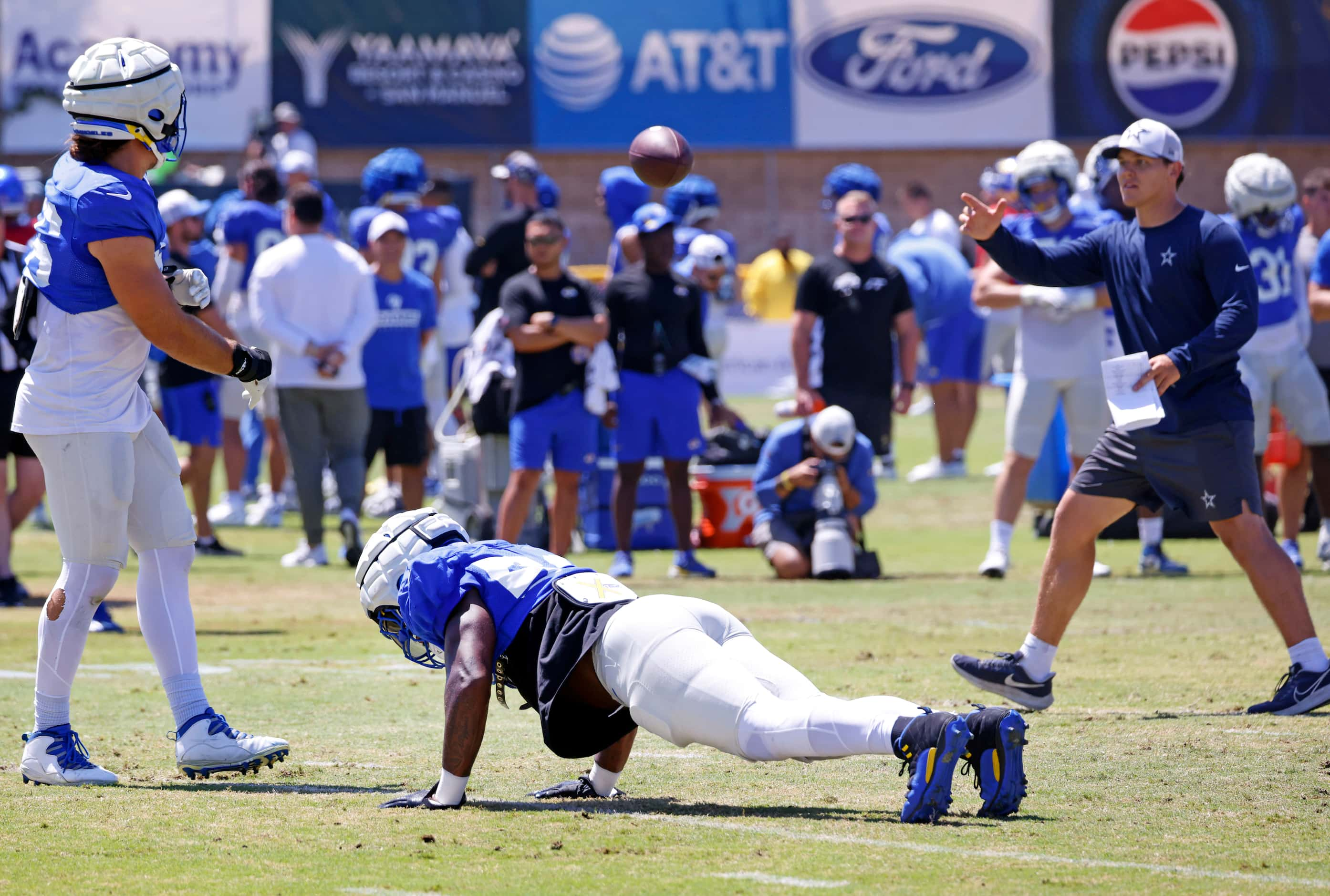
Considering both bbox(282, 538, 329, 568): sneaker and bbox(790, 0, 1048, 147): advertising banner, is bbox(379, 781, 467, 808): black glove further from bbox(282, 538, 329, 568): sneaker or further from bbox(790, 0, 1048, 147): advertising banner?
bbox(790, 0, 1048, 147): advertising banner

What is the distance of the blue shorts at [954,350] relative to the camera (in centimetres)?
1747

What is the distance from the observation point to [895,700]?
15.7 feet

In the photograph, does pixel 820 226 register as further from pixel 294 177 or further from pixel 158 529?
pixel 158 529

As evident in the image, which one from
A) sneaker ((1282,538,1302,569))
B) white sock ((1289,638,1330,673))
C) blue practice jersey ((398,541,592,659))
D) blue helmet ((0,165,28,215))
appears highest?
blue helmet ((0,165,28,215))

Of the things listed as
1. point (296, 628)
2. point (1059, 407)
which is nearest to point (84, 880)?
point (296, 628)

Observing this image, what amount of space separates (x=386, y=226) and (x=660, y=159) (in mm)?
4719

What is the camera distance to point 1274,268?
10.7 m

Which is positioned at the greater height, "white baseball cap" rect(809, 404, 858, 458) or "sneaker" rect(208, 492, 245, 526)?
"white baseball cap" rect(809, 404, 858, 458)

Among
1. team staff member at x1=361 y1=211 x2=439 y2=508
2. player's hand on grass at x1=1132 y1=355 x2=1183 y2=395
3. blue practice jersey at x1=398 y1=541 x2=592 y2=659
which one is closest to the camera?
blue practice jersey at x1=398 y1=541 x2=592 y2=659

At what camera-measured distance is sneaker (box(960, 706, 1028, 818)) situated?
4.66 metres

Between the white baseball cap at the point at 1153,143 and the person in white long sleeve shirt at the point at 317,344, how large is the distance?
6.15 meters

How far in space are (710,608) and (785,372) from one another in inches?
785

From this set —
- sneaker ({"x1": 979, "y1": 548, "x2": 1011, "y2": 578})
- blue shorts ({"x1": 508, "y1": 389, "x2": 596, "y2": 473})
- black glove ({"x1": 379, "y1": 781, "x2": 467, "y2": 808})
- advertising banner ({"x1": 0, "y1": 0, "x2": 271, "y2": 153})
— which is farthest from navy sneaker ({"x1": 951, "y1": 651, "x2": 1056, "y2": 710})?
advertising banner ({"x1": 0, "y1": 0, "x2": 271, "y2": 153})

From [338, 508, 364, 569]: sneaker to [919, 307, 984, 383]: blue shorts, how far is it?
23.5ft
